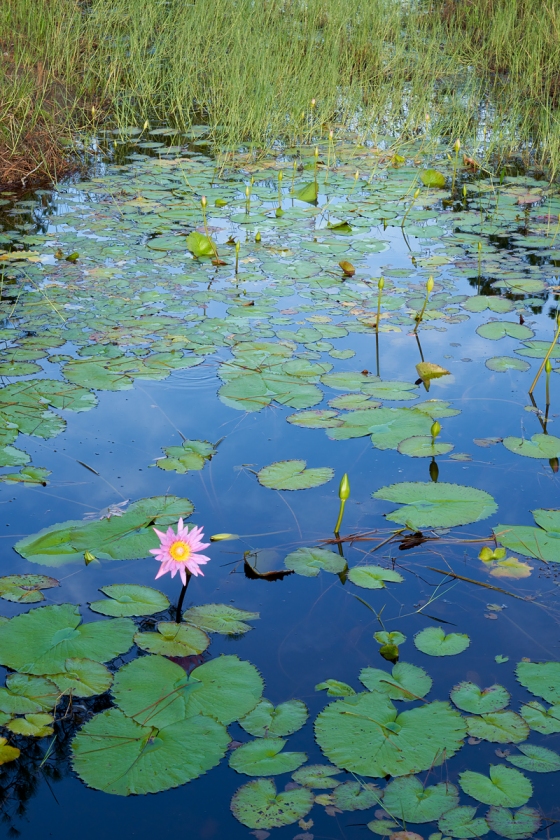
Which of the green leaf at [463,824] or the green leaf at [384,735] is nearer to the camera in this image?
the green leaf at [463,824]

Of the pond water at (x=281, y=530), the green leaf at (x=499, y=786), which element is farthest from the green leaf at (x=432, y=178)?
the green leaf at (x=499, y=786)

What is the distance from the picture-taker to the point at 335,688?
5.43ft

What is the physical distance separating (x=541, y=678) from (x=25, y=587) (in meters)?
1.19

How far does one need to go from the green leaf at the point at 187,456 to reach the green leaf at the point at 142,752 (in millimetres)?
905

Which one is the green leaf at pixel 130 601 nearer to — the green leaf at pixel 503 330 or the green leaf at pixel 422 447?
the green leaf at pixel 422 447

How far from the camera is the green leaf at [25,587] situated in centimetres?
190

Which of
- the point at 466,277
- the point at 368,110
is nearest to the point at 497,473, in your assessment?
the point at 466,277

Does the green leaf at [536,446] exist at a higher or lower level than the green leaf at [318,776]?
higher

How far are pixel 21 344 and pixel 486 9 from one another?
757 centimetres

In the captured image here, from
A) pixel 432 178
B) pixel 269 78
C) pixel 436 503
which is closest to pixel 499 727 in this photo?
pixel 436 503

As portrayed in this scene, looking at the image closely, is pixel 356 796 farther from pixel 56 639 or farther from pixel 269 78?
pixel 269 78

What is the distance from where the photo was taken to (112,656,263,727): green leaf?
159 cm

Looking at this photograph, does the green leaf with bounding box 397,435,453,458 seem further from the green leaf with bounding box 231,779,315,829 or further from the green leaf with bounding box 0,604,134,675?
the green leaf with bounding box 231,779,315,829

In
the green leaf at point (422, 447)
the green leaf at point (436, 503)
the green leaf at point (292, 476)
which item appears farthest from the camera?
the green leaf at point (422, 447)
